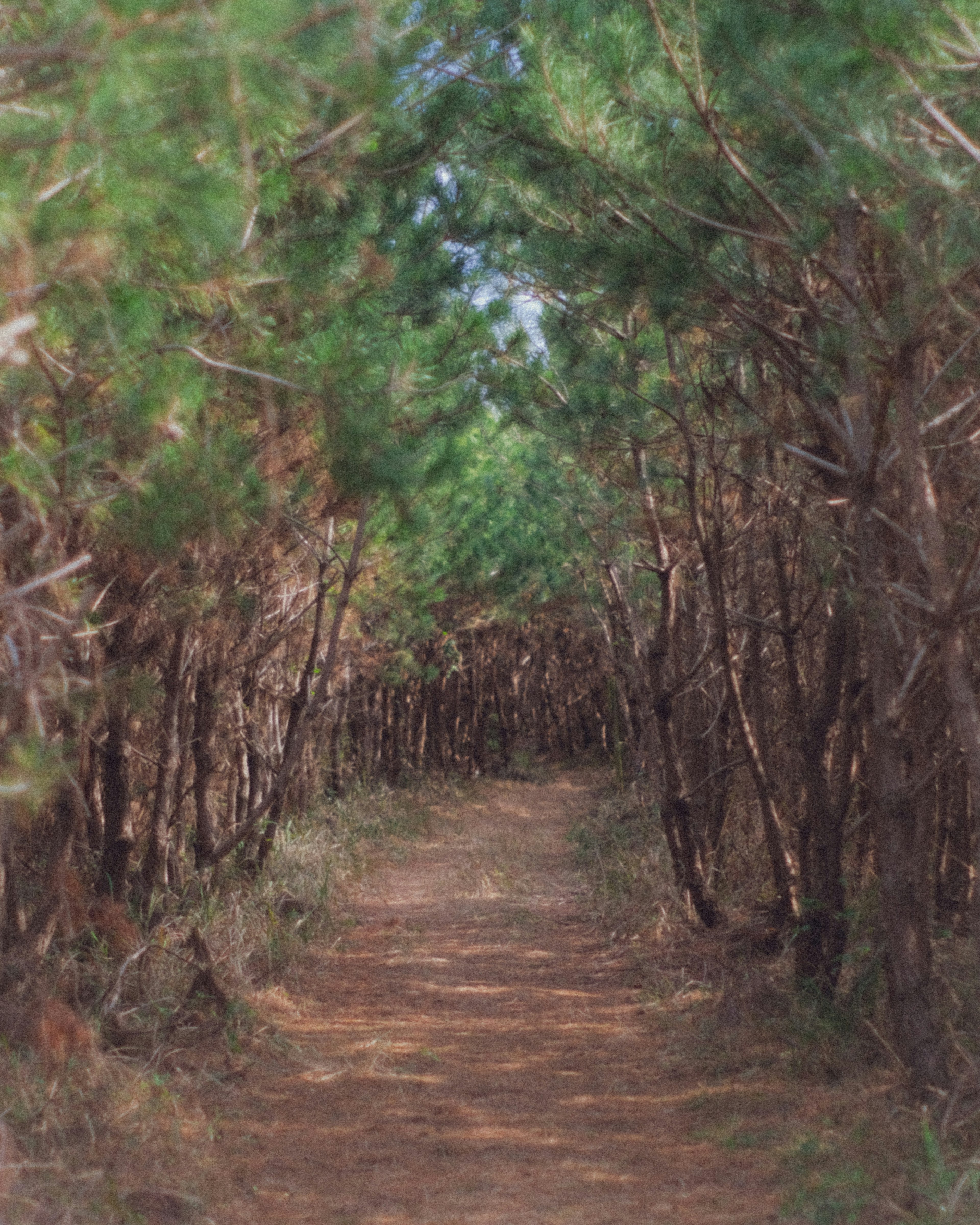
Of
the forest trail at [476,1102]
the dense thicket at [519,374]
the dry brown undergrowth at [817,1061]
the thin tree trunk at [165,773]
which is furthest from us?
the thin tree trunk at [165,773]

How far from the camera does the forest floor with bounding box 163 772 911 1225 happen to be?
11.5ft

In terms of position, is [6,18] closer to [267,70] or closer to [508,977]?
Result: [267,70]

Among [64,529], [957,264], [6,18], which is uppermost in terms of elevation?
[6,18]

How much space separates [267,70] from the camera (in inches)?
97.3

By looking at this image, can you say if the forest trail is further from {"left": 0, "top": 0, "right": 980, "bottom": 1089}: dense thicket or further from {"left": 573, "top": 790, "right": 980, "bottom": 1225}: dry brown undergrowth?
{"left": 0, "top": 0, "right": 980, "bottom": 1089}: dense thicket

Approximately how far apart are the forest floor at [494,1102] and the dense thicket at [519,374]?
0.65 m

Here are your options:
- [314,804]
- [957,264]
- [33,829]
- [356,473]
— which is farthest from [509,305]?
[314,804]

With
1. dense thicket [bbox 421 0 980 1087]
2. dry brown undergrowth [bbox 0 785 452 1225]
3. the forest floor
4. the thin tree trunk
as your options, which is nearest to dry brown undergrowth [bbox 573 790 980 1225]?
the forest floor

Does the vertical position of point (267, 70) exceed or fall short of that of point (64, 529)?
it exceeds it

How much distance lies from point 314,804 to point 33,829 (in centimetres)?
544

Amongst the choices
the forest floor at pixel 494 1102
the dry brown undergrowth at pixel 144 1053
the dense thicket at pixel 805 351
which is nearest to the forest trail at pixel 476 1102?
the forest floor at pixel 494 1102

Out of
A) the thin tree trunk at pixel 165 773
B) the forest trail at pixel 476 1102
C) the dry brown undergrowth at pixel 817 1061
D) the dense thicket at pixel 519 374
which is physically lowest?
the forest trail at pixel 476 1102

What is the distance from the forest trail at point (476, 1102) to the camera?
3.48 meters

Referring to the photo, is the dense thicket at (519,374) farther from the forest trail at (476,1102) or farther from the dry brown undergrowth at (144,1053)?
the forest trail at (476,1102)
